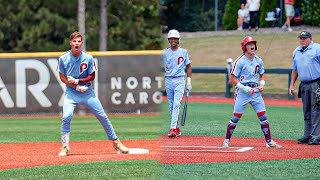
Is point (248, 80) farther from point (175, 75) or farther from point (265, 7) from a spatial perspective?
point (175, 75)

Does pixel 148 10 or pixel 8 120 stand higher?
pixel 148 10

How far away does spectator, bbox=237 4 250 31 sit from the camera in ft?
28.7

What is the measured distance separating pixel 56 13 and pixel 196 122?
17.4 m

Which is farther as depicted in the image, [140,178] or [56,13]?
[56,13]

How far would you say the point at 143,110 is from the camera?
717 inches

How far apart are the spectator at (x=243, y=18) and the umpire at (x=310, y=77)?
0.92 meters

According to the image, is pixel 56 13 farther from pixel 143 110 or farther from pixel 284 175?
pixel 284 175

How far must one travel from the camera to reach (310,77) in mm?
10094

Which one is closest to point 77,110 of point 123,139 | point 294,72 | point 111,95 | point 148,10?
point 111,95

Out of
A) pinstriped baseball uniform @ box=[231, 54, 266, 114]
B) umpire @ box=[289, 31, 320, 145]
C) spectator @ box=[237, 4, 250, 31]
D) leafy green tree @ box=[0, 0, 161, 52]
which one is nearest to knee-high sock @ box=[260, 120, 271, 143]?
pinstriped baseball uniform @ box=[231, 54, 266, 114]

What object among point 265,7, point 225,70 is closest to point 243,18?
point 265,7

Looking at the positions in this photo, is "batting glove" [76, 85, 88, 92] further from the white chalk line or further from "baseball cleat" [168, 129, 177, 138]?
"baseball cleat" [168, 129, 177, 138]

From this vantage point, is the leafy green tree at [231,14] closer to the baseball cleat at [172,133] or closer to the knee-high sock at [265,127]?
the knee-high sock at [265,127]

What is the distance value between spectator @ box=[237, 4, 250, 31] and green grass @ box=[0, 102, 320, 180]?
170 cm
